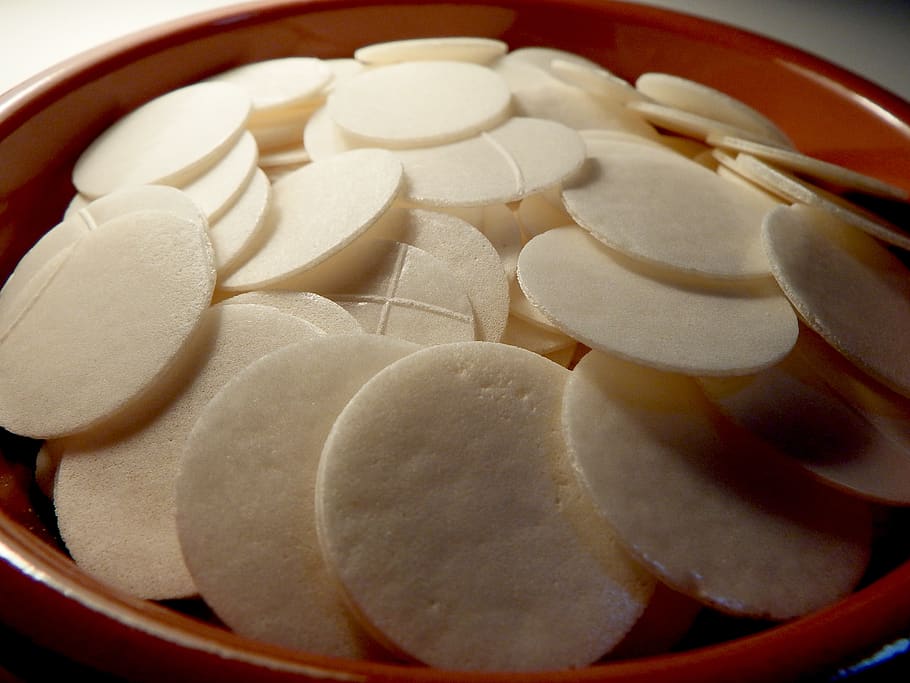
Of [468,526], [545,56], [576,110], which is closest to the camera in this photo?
[468,526]

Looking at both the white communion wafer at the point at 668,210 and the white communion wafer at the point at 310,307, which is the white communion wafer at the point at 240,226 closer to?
the white communion wafer at the point at 310,307

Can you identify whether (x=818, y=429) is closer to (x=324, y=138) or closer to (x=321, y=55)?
(x=324, y=138)

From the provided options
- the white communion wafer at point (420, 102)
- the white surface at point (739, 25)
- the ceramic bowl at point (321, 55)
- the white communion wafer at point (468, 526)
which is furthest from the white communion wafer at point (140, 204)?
the white surface at point (739, 25)

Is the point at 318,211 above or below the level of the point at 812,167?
below

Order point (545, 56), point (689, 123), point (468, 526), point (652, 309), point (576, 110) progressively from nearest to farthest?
point (468, 526)
point (652, 309)
point (689, 123)
point (576, 110)
point (545, 56)

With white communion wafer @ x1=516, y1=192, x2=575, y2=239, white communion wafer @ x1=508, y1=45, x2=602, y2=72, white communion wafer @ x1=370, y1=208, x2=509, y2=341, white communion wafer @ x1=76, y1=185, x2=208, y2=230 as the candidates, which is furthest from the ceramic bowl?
white communion wafer @ x1=516, y1=192, x2=575, y2=239

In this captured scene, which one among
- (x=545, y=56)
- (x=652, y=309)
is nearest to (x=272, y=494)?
(x=652, y=309)

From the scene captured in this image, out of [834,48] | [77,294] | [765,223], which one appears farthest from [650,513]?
[834,48]
